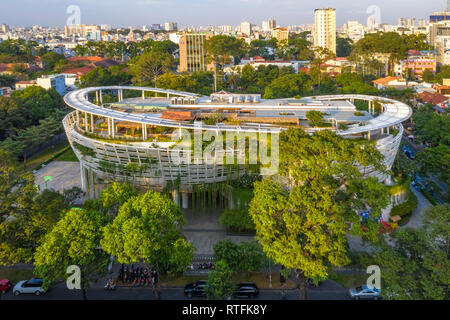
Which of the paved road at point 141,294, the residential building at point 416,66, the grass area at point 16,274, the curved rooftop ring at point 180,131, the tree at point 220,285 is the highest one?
the residential building at point 416,66

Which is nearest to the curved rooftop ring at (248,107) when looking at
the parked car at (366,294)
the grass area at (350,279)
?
the grass area at (350,279)

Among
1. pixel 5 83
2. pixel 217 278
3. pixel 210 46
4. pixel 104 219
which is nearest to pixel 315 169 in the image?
pixel 217 278

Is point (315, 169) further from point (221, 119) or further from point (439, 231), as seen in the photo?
point (221, 119)

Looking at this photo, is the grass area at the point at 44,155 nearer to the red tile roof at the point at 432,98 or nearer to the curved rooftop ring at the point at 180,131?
the curved rooftop ring at the point at 180,131

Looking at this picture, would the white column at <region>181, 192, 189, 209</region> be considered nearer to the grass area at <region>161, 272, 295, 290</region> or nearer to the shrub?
the grass area at <region>161, 272, 295, 290</region>

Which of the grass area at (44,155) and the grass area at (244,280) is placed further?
the grass area at (44,155)

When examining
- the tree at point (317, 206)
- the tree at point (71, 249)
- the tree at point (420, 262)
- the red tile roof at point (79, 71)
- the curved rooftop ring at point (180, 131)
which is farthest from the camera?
the red tile roof at point (79, 71)

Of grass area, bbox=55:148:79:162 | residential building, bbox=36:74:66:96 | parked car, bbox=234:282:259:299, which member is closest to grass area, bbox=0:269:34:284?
parked car, bbox=234:282:259:299
